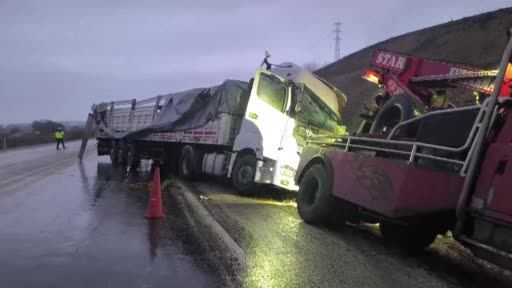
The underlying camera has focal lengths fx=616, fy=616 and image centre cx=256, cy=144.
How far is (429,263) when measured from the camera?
7445 millimetres

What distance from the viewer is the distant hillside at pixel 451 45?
30.0 metres

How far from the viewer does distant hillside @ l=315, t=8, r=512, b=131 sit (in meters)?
Result: 30.0

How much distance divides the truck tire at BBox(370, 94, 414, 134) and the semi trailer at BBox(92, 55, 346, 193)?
2094mm

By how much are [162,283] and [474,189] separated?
325cm

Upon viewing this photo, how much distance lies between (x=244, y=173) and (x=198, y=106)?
4786mm

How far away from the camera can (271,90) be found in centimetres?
1385

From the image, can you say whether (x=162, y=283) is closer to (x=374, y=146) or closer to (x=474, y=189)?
(x=474, y=189)

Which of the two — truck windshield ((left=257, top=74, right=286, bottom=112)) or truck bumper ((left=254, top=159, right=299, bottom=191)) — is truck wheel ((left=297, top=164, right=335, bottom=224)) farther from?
truck windshield ((left=257, top=74, right=286, bottom=112))

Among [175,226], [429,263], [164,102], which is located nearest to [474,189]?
[429,263]

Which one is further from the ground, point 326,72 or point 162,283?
point 326,72

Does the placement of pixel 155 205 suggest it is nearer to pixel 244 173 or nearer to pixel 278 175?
pixel 278 175

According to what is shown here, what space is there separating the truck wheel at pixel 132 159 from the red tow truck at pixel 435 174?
14.0 metres

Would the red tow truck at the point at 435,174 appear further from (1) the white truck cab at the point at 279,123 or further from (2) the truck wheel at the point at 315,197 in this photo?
(1) the white truck cab at the point at 279,123

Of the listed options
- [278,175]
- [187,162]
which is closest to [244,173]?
[278,175]
